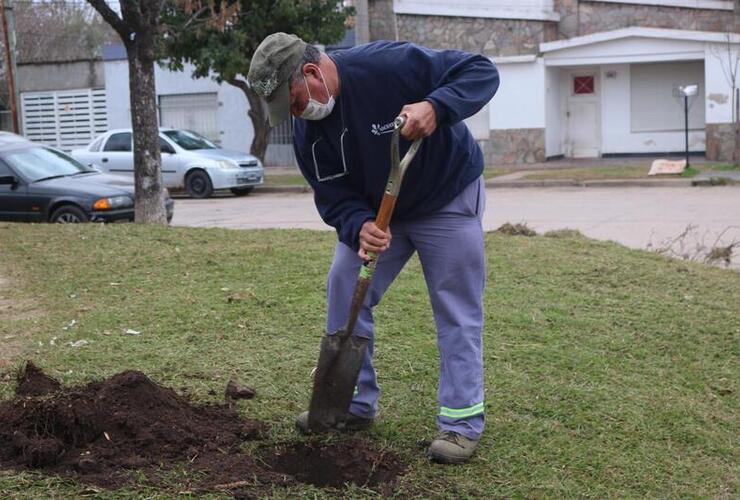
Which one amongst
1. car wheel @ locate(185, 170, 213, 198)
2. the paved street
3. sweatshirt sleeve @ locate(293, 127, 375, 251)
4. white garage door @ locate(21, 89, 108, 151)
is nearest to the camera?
sweatshirt sleeve @ locate(293, 127, 375, 251)

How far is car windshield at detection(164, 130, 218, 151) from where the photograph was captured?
70.8 ft

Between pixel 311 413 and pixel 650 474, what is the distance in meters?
1.37

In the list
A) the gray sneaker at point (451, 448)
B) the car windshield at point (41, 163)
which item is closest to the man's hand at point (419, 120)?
the gray sneaker at point (451, 448)

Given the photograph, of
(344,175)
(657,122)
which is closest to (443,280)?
(344,175)

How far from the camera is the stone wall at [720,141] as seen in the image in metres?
23.5

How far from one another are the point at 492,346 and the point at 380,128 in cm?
200

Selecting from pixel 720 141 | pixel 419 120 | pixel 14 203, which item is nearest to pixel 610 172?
pixel 720 141

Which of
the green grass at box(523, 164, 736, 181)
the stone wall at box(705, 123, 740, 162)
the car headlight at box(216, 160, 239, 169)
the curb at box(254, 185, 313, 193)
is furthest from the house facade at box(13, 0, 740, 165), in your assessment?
the car headlight at box(216, 160, 239, 169)

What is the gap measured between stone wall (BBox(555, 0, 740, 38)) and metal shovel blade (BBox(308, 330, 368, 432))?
77.2 feet

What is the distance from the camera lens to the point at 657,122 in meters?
26.0

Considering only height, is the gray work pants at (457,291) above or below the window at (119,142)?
below

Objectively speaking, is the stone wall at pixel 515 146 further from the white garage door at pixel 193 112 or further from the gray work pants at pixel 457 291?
the gray work pants at pixel 457 291

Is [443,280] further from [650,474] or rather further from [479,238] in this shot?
[650,474]

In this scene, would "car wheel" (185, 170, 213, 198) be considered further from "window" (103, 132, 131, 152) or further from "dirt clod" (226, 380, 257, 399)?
"dirt clod" (226, 380, 257, 399)
